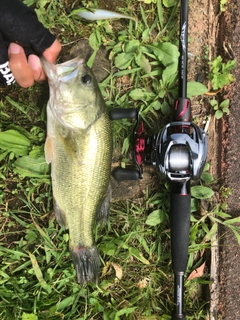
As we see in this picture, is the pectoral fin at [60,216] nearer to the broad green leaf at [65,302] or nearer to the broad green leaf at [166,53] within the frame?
the broad green leaf at [65,302]

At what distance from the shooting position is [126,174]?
2941 millimetres

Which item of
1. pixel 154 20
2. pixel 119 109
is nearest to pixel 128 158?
pixel 119 109

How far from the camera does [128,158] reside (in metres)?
3.13

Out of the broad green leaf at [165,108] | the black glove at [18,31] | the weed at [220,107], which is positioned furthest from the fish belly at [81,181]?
the weed at [220,107]

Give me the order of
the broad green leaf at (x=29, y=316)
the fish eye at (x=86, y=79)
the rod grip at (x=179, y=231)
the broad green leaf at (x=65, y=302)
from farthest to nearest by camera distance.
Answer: the broad green leaf at (x=65, y=302), the broad green leaf at (x=29, y=316), the rod grip at (x=179, y=231), the fish eye at (x=86, y=79)

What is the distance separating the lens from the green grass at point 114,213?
9.84 ft

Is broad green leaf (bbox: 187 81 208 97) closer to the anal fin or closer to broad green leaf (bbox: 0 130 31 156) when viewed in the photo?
the anal fin

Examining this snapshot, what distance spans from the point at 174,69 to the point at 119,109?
0.57m

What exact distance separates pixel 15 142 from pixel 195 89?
4.97 feet

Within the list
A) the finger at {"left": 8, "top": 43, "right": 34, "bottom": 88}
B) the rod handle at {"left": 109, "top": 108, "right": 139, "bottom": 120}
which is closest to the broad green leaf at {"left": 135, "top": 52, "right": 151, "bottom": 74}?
the rod handle at {"left": 109, "top": 108, "right": 139, "bottom": 120}

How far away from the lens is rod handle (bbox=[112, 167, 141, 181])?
9.54 ft

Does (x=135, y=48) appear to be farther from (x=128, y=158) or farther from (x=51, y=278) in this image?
(x=51, y=278)

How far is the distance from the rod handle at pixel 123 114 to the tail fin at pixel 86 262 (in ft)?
3.34

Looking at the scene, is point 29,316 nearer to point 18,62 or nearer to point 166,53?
point 18,62
